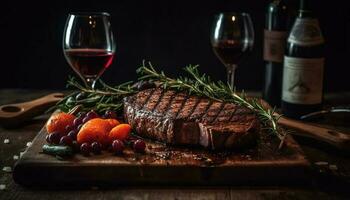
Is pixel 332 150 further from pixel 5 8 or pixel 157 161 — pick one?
pixel 5 8

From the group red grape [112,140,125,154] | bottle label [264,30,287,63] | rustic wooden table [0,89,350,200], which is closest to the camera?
rustic wooden table [0,89,350,200]

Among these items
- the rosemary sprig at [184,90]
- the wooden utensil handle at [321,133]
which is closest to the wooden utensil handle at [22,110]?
the rosemary sprig at [184,90]

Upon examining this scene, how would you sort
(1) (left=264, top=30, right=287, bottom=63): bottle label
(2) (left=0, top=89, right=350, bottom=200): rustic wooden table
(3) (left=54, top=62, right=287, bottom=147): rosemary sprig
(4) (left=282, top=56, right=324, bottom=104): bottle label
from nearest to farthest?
(2) (left=0, top=89, right=350, bottom=200): rustic wooden table < (3) (left=54, top=62, right=287, bottom=147): rosemary sprig < (4) (left=282, top=56, right=324, bottom=104): bottle label < (1) (left=264, top=30, right=287, bottom=63): bottle label

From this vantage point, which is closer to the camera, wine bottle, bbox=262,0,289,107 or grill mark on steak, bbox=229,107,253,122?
grill mark on steak, bbox=229,107,253,122

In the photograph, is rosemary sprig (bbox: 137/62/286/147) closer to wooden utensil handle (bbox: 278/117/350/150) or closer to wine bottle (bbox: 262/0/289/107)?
wooden utensil handle (bbox: 278/117/350/150)

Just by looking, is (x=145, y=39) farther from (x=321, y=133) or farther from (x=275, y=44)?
(x=321, y=133)

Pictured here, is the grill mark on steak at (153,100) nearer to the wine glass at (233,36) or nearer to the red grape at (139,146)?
the red grape at (139,146)

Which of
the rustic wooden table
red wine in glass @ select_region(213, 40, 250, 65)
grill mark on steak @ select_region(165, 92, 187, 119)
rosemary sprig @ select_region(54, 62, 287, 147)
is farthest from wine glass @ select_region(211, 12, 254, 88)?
the rustic wooden table
